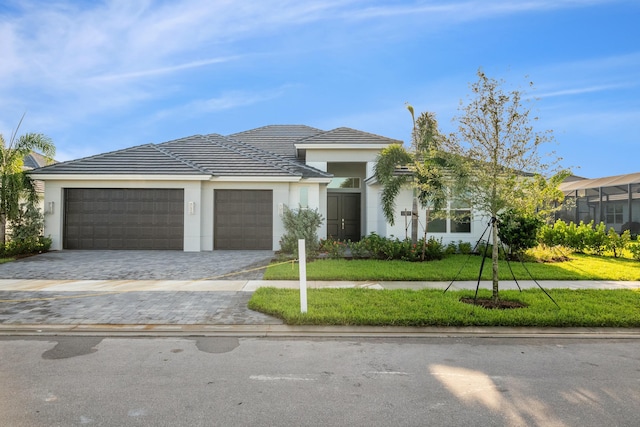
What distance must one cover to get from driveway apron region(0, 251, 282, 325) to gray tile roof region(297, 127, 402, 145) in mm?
7613

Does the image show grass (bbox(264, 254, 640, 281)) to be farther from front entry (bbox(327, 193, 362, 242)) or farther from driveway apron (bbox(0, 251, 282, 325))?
front entry (bbox(327, 193, 362, 242))

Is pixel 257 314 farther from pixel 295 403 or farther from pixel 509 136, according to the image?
pixel 509 136

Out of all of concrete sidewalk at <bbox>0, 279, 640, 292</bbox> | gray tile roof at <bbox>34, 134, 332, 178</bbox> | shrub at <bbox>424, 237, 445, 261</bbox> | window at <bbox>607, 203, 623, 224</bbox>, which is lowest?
concrete sidewalk at <bbox>0, 279, 640, 292</bbox>

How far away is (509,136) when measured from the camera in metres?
7.56

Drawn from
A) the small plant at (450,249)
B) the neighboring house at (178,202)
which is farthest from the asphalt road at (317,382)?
the neighboring house at (178,202)

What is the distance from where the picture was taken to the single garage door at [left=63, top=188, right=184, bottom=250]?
53.4 feet

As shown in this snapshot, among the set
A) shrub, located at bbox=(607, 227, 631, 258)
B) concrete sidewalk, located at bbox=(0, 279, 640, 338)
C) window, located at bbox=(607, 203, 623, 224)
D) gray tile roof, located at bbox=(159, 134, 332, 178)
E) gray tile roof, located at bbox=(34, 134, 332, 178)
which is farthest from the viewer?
window, located at bbox=(607, 203, 623, 224)

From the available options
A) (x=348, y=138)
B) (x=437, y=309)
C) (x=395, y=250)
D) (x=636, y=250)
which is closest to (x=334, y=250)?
(x=395, y=250)

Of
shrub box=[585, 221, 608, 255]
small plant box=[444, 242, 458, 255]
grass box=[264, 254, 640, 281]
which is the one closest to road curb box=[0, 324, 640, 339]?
grass box=[264, 254, 640, 281]

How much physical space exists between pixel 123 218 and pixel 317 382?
580 inches

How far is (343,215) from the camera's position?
66.1 ft

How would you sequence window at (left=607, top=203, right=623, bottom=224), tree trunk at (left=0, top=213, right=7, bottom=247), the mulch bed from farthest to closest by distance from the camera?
1. window at (left=607, top=203, right=623, bottom=224)
2. tree trunk at (left=0, top=213, right=7, bottom=247)
3. the mulch bed

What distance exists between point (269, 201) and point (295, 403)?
13.5m

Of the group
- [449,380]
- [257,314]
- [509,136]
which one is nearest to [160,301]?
[257,314]
